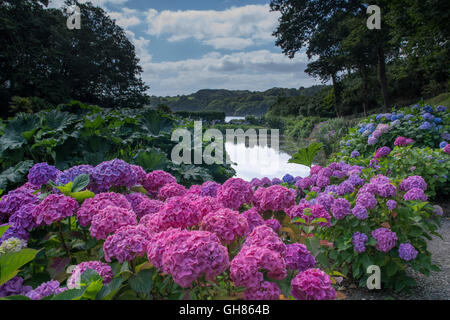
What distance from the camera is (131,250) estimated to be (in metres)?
0.93

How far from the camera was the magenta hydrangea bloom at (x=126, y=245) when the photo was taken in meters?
0.93

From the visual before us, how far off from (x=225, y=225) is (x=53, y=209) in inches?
26.1

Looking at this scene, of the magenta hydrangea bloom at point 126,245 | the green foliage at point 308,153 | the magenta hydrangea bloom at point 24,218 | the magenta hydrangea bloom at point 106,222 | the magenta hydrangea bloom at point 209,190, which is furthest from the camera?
the green foliage at point 308,153

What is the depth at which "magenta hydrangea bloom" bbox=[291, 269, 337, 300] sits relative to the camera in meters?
0.86

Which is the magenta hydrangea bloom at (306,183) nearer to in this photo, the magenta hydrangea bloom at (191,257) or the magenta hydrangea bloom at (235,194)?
the magenta hydrangea bloom at (235,194)

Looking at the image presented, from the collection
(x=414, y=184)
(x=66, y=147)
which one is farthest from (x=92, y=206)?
(x=66, y=147)

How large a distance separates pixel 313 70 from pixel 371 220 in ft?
68.4

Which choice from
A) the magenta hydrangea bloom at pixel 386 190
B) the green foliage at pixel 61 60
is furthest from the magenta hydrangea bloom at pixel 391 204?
the green foliage at pixel 61 60

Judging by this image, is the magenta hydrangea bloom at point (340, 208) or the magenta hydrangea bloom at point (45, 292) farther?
the magenta hydrangea bloom at point (340, 208)

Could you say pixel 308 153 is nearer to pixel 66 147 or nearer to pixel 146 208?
pixel 146 208

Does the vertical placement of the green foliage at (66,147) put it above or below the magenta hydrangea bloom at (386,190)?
above

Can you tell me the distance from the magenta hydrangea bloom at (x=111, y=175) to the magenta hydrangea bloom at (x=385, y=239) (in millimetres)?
1690
